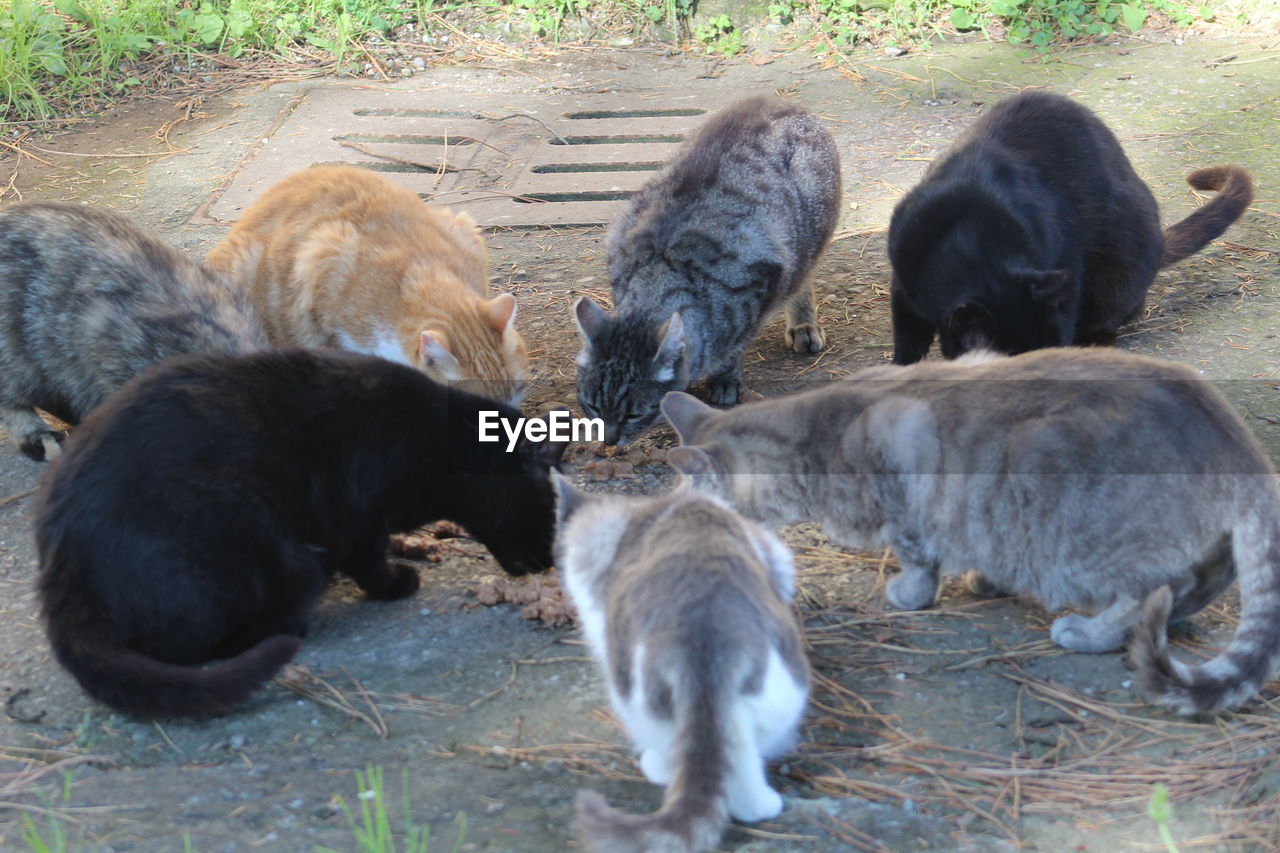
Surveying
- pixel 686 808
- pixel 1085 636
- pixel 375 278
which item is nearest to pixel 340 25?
pixel 375 278

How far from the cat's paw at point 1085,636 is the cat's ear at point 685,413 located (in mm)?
1281

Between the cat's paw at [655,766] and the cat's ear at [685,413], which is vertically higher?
the cat's ear at [685,413]

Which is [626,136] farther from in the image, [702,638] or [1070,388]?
[702,638]

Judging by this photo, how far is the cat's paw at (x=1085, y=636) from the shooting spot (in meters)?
3.18

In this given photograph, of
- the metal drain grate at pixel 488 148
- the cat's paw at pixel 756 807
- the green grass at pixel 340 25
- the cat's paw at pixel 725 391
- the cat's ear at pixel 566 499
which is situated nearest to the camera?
the cat's paw at pixel 756 807

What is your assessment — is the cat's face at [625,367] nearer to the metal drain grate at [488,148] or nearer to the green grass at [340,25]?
the metal drain grate at [488,148]

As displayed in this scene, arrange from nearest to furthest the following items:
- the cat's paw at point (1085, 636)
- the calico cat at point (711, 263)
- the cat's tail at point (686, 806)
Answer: the cat's tail at point (686, 806), the cat's paw at point (1085, 636), the calico cat at point (711, 263)

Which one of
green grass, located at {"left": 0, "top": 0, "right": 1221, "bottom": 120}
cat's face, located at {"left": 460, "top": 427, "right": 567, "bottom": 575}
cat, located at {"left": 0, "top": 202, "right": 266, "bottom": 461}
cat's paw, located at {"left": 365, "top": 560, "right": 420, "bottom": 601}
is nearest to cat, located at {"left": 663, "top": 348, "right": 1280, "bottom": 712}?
cat's face, located at {"left": 460, "top": 427, "right": 567, "bottom": 575}

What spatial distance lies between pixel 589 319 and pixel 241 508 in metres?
1.82

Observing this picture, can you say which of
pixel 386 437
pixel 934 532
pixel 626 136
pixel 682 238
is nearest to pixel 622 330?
pixel 682 238

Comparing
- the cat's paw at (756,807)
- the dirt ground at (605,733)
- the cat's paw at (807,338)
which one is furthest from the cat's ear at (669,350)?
the cat's paw at (756,807)

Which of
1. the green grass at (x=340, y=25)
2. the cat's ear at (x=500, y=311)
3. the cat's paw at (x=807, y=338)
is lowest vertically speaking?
the cat's paw at (x=807, y=338)

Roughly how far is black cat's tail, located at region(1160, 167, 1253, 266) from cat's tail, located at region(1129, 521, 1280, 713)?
2577 mm

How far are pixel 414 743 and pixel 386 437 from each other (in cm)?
100
